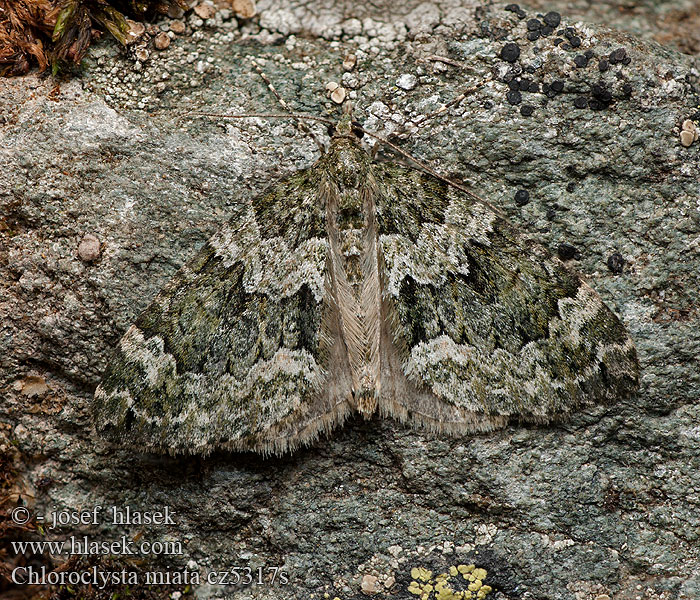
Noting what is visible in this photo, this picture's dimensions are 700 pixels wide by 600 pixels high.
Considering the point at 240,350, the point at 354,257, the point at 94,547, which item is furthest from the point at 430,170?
the point at 94,547

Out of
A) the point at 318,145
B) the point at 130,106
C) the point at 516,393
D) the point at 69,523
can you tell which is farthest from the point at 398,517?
the point at 130,106

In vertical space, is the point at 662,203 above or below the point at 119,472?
above

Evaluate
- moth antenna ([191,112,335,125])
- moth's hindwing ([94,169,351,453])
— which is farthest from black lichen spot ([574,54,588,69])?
moth's hindwing ([94,169,351,453])

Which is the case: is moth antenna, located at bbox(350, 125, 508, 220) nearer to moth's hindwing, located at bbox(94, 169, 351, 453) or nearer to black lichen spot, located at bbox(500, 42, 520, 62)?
moth's hindwing, located at bbox(94, 169, 351, 453)

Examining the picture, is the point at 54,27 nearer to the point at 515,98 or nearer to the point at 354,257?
the point at 354,257

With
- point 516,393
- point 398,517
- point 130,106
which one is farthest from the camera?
point 130,106

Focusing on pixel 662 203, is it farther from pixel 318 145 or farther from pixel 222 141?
pixel 222 141
